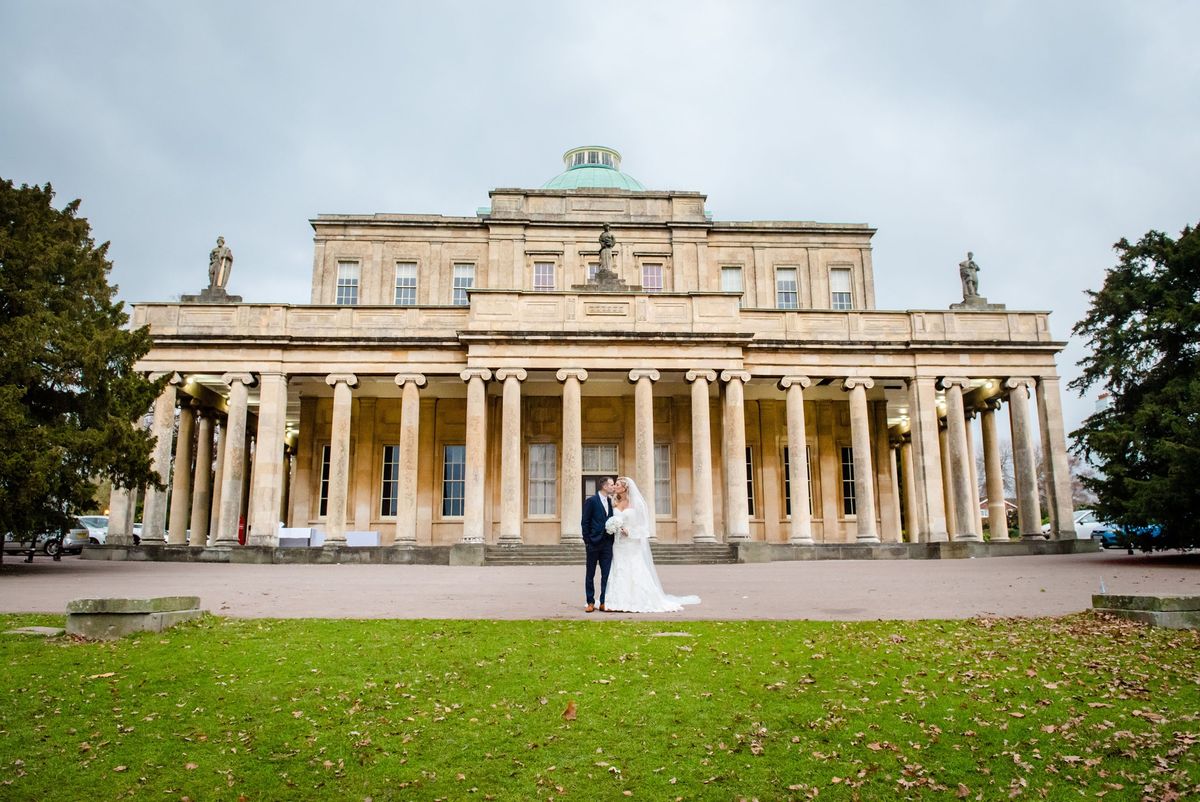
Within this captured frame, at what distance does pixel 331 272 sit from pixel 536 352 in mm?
11986

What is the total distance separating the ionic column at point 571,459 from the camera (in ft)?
86.9

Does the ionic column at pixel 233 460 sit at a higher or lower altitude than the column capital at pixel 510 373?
lower

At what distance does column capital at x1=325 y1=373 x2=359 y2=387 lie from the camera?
93.7 ft

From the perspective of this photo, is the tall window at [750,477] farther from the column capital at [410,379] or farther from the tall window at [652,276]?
the column capital at [410,379]

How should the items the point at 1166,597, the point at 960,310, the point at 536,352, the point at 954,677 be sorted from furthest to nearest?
the point at 960,310 → the point at 536,352 → the point at 1166,597 → the point at 954,677

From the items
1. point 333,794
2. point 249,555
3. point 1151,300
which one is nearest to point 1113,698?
point 333,794

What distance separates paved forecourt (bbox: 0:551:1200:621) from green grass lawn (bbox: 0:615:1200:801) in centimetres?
286

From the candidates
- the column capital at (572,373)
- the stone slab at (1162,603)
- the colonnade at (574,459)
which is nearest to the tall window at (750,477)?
the colonnade at (574,459)

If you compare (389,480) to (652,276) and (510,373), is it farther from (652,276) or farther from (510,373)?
(652,276)

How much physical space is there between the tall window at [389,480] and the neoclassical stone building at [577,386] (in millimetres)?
82

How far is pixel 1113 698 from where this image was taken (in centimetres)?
743

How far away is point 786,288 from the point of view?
36.1m

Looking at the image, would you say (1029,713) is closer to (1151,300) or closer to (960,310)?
(1151,300)

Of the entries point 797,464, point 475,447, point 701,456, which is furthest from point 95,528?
point 797,464
